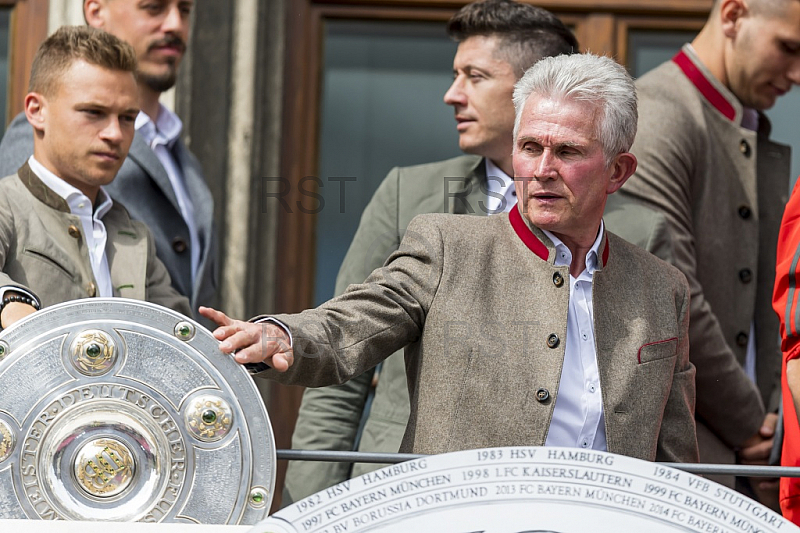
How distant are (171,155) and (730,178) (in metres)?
1.52

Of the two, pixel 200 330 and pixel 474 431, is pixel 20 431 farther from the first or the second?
pixel 474 431

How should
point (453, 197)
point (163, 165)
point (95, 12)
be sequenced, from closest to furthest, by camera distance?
1. point (453, 197)
2. point (163, 165)
3. point (95, 12)

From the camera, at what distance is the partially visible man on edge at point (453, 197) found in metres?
3.05

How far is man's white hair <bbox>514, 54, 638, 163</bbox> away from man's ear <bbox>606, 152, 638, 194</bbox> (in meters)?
0.04

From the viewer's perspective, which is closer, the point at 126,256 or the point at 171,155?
the point at 126,256

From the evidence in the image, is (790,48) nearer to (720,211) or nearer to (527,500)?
(720,211)

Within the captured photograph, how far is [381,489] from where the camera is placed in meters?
1.84

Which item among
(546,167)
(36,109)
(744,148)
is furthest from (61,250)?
(744,148)

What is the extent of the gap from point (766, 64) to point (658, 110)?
14.2 inches

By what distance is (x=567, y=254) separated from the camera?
2484 mm

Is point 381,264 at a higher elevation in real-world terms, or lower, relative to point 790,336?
higher

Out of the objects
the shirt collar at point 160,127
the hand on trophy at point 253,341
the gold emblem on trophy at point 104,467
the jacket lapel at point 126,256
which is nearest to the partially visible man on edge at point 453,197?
the jacket lapel at point 126,256

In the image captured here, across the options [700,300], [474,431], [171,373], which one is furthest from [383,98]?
[171,373]

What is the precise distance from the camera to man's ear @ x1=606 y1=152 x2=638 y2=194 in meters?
2.55
